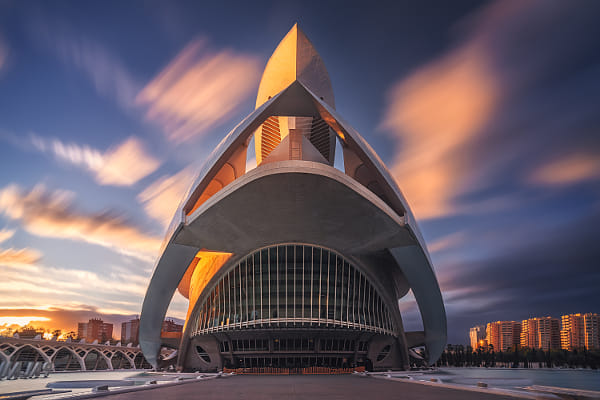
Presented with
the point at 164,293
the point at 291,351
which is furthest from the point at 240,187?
the point at 291,351

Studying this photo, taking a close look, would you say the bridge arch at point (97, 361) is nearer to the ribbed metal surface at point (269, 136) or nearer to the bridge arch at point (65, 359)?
the bridge arch at point (65, 359)

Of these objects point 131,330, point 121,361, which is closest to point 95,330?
point 131,330

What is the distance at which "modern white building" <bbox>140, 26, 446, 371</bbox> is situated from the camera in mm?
25750

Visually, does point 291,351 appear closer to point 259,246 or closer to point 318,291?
point 318,291

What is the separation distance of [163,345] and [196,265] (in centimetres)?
804

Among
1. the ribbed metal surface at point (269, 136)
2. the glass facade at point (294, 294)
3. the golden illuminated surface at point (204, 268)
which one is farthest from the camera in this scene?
the ribbed metal surface at point (269, 136)

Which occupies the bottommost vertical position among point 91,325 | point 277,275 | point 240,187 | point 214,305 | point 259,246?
point 91,325

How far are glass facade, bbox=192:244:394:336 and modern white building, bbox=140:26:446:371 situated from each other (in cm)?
9

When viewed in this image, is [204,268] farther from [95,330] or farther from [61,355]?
[95,330]

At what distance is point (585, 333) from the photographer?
278 feet

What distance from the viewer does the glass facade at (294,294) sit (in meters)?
31.2

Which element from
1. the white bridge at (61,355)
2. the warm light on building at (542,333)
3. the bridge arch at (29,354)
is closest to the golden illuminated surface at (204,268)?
the white bridge at (61,355)

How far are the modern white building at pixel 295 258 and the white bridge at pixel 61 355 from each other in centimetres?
1246

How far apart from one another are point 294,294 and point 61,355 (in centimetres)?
3966
